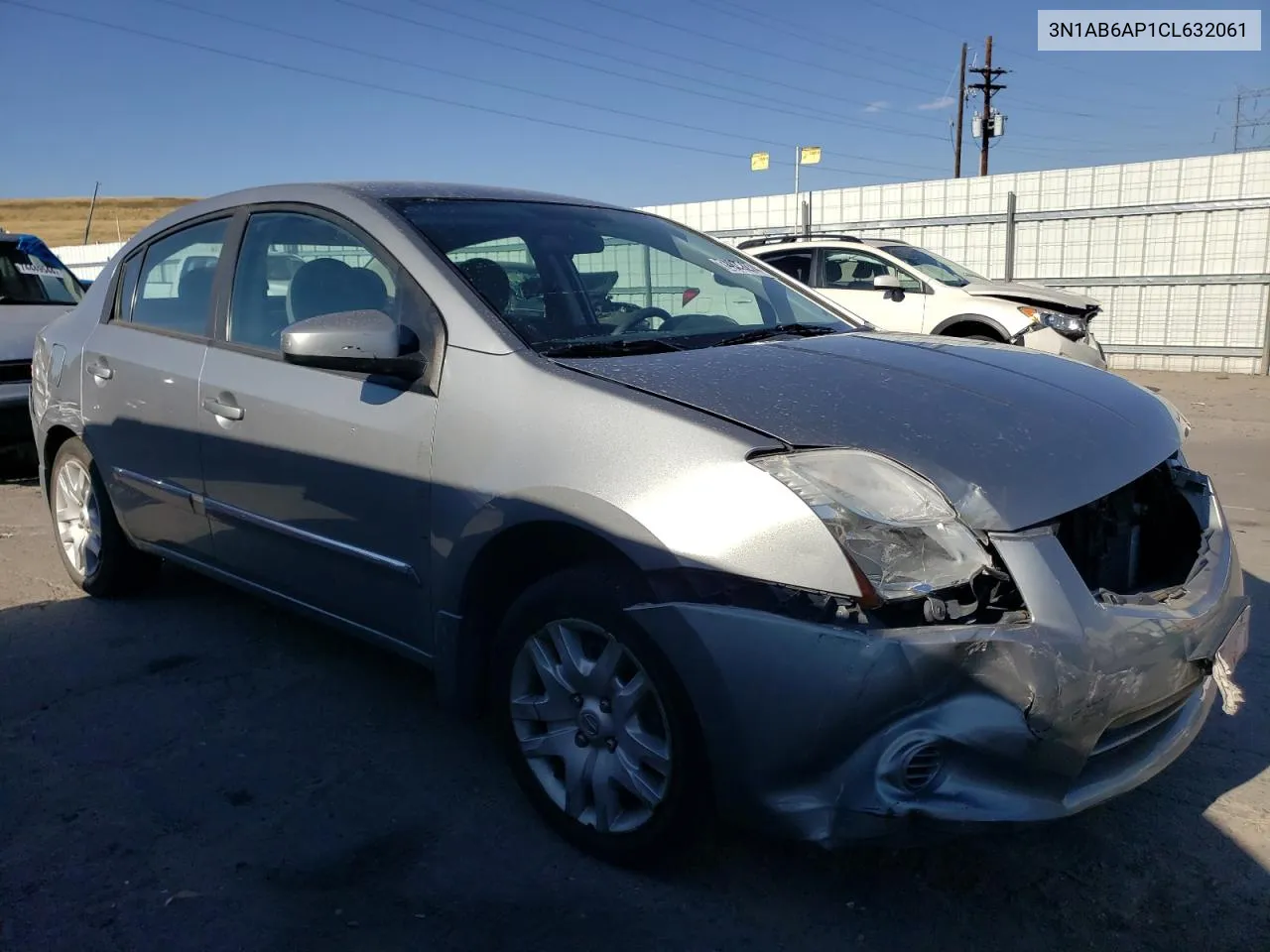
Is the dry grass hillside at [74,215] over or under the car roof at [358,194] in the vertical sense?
over

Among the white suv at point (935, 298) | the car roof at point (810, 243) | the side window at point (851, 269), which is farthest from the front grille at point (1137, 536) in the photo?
the car roof at point (810, 243)

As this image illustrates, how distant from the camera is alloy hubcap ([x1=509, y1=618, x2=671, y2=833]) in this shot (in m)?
2.29

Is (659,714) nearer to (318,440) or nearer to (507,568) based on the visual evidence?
(507,568)

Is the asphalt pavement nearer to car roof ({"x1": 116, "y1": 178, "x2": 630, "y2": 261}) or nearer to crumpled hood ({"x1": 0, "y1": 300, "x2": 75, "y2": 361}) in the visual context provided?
car roof ({"x1": 116, "y1": 178, "x2": 630, "y2": 261})

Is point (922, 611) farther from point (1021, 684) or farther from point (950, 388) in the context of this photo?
point (950, 388)

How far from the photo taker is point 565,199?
144 inches

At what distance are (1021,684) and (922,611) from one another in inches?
8.9

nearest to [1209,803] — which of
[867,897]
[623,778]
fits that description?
[867,897]

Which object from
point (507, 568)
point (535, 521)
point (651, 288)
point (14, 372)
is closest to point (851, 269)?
point (14, 372)

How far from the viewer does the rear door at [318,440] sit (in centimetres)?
273

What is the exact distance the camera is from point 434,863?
8.23 ft

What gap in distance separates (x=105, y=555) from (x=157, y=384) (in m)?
1.10

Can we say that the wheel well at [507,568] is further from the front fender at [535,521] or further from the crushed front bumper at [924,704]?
the crushed front bumper at [924,704]

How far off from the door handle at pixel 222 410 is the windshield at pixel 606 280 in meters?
0.85
